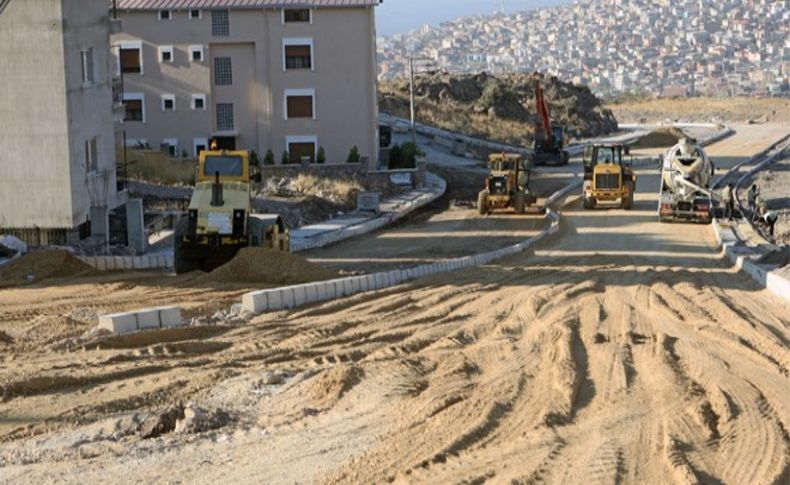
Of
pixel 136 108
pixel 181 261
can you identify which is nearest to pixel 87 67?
pixel 181 261

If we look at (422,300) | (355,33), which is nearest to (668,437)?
(422,300)

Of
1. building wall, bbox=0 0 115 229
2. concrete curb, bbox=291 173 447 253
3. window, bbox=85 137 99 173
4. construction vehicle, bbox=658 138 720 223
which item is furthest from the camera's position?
construction vehicle, bbox=658 138 720 223

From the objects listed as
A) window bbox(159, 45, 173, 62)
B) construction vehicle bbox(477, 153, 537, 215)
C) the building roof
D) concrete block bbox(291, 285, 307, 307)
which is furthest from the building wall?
window bbox(159, 45, 173, 62)

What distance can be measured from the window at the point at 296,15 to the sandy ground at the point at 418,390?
32.4 m

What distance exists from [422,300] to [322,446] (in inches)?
413

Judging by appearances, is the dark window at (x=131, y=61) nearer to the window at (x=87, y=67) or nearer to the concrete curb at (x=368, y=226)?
the concrete curb at (x=368, y=226)

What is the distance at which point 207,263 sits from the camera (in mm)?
27250

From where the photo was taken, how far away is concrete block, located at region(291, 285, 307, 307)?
2250 cm

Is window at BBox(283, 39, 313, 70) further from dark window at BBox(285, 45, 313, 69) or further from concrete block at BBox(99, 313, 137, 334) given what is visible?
concrete block at BBox(99, 313, 137, 334)

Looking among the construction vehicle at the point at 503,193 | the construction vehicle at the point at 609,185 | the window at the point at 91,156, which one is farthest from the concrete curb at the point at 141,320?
the construction vehicle at the point at 609,185

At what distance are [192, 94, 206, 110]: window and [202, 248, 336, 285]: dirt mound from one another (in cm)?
3175

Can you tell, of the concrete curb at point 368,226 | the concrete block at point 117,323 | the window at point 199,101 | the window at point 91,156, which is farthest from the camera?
the window at point 199,101

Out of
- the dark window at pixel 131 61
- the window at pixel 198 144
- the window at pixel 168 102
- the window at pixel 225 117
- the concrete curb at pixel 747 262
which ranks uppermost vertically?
the dark window at pixel 131 61

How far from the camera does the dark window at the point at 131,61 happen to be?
57.3 m
